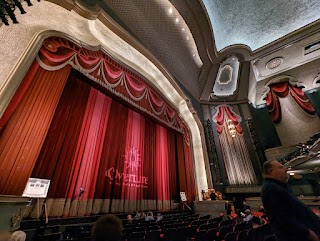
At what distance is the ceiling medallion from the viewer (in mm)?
11114

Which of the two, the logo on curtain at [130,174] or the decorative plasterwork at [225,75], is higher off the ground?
the decorative plasterwork at [225,75]

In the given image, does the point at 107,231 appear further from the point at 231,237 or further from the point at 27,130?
the point at 27,130

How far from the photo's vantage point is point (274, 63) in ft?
37.3

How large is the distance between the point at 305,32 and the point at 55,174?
575 inches

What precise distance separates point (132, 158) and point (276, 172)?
20.1ft

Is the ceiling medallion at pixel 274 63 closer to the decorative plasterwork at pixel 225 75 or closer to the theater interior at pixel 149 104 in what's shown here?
the theater interior at pixel 149 104

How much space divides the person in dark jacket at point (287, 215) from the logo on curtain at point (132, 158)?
589 centimetres

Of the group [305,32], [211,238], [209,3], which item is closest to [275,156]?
[305,32]

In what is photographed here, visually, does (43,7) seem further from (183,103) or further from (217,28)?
(217,28)

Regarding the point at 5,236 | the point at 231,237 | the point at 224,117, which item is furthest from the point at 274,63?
the point at 5,236

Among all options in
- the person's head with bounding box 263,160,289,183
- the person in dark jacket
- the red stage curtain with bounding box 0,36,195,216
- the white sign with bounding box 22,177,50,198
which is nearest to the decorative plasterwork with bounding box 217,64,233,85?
the red stage curtain with bounding box 0,36,195,216

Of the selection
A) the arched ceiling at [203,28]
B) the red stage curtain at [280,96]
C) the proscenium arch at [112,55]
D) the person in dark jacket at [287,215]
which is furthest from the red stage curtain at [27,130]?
the red stage curtain at [280,96]

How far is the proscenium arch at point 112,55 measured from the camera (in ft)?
11.0

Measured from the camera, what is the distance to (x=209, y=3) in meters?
9.38
